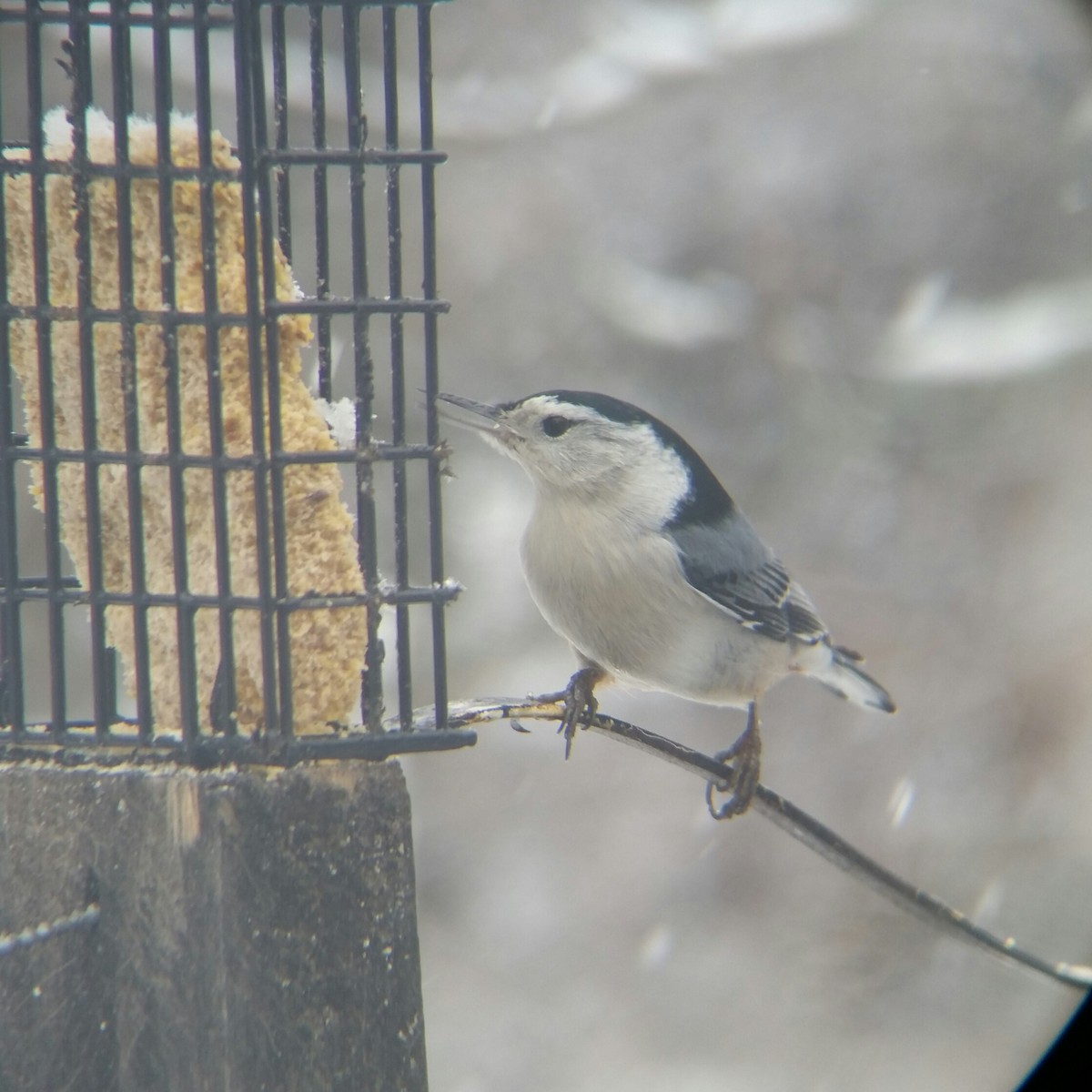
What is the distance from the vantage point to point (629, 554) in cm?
370

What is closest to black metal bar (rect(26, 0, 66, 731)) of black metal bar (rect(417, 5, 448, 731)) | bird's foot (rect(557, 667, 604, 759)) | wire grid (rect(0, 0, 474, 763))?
wire grid (rect(0, 0, 474, 763))

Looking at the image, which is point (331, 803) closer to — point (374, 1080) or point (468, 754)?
point (374, 1080)

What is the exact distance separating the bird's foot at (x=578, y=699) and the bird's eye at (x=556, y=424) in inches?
21.3

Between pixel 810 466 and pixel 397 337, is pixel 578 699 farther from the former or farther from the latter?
pixel 810 466

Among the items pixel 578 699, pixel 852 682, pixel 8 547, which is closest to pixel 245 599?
pixel 8 547

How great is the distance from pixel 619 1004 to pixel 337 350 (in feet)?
11.1

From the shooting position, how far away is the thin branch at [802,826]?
2746mm

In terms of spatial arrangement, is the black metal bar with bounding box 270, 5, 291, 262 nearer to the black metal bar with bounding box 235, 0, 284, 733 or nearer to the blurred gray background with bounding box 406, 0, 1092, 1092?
the black metal bar with bounding box 235, 0, 284, 733

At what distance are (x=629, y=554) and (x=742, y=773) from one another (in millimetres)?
638

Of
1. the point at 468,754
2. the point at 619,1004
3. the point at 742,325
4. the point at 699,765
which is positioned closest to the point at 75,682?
the point at 468,754

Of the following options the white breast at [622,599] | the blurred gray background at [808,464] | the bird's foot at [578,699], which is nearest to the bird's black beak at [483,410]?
the white breast at [622,599]

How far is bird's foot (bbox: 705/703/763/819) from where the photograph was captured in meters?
3.77

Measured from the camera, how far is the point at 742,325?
7.16 meters

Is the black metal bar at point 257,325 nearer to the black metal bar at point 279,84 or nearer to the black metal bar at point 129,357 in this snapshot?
the black metal bar at point 279,84
